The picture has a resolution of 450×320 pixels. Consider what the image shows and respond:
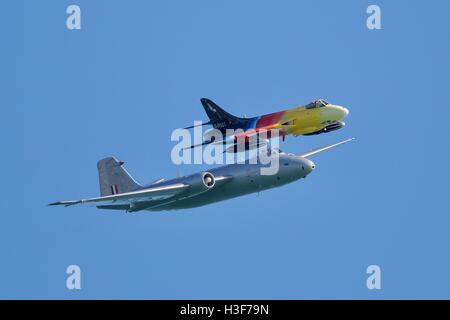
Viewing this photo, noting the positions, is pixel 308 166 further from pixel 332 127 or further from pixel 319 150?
pixel 332 127

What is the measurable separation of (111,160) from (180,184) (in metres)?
12.0

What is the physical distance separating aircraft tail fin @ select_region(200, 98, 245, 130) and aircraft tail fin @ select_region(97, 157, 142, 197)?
643 inches

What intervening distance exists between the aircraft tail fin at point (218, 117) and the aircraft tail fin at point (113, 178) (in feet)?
53.6

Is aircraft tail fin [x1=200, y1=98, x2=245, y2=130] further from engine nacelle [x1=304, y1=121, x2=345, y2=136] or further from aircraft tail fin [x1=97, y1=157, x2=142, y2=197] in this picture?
aircraft tail fin [x1=97, y1=157, x2=142, y2=197]

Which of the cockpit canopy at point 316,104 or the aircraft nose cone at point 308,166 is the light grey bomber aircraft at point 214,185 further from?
the cockpit canopy at point 316,104

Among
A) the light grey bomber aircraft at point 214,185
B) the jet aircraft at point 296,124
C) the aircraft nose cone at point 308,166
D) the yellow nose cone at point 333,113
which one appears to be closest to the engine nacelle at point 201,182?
the light grey bomber aircraft at point 214,185

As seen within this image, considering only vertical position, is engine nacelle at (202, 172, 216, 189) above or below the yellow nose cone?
below

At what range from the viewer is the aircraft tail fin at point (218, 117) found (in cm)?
11044

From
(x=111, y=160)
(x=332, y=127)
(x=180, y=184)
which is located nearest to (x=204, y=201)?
(x=180, y=184)

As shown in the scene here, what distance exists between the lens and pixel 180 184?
8756 cm

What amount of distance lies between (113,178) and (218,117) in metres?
18.1

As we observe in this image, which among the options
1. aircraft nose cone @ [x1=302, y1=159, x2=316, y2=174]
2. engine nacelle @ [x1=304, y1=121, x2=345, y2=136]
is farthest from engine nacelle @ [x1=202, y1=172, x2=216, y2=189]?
engine nacelle @ [x1=304, y1=121, x2=345, y2=136]

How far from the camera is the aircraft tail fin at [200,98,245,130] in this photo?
110 meters

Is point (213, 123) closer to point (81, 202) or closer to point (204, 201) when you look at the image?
point (204, 201)
